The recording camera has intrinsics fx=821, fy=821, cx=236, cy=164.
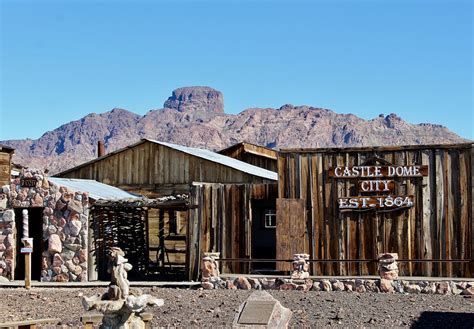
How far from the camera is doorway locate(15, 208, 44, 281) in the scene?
22.9 metres

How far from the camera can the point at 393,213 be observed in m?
20.3

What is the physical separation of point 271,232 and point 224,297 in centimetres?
1188

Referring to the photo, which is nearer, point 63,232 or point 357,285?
point 357,285

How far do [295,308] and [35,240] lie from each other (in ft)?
33.4

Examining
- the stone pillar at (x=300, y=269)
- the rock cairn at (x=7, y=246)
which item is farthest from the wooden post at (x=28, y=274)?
the stone pillar at (x=300, y=269)

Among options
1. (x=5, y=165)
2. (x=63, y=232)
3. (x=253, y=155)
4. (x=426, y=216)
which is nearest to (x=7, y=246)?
(x=63, y=232)

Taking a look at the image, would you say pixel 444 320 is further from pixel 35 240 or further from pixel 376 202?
pixel 35 240

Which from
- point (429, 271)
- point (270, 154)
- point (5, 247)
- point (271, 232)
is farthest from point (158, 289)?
point (270, 154)

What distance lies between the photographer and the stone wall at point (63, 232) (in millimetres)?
22125

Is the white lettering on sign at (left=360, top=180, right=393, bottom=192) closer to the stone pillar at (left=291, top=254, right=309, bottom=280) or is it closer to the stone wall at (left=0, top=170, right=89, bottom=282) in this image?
the stone pillar at (left=291, top=254, right=309, bottom=280)

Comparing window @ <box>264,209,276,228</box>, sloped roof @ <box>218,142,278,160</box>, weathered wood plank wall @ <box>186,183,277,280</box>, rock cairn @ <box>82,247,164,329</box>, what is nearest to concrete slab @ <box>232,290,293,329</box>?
rock cairn @ <box>82,247,164,329</box>

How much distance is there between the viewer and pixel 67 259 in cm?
2220

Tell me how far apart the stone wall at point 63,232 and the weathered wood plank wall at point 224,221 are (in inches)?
115

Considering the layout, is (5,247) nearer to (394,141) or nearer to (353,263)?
(353,263)
